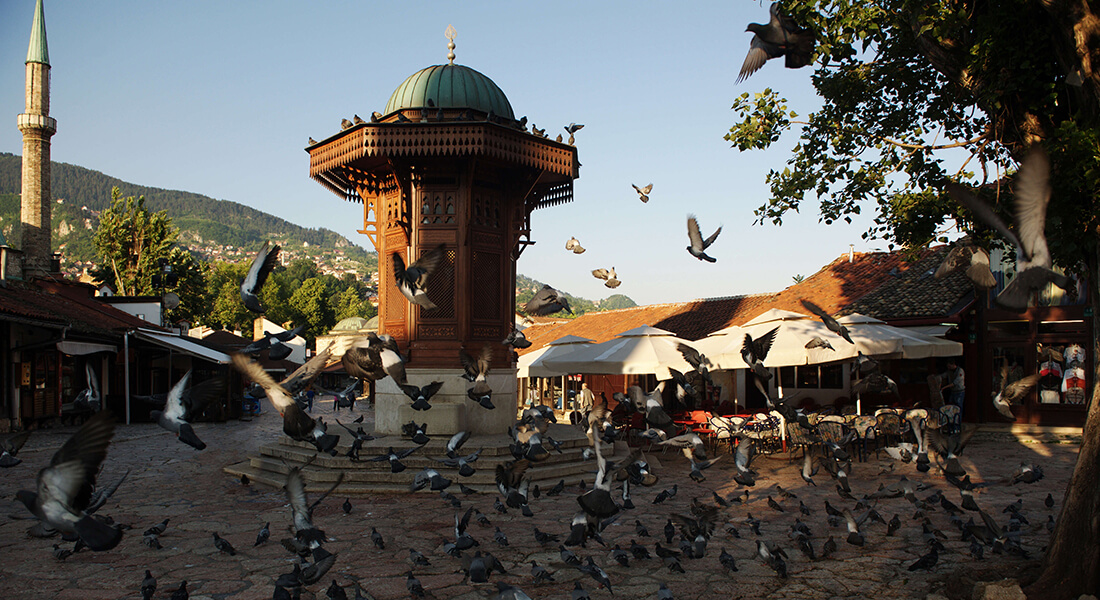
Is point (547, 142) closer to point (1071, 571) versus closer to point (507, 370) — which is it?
point (507, 370)

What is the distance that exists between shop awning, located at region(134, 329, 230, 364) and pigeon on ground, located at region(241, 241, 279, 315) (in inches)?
582

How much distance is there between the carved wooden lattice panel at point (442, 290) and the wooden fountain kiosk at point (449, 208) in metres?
0.02

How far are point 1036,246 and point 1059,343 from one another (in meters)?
14.5

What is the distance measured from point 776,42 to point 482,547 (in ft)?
20.1

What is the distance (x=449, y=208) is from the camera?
1218cm

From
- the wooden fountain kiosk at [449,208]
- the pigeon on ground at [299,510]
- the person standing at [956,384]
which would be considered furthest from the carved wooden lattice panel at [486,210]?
the person standing at [956,384]

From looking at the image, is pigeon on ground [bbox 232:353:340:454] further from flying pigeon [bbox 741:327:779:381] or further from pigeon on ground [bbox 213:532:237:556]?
flying pigeon [bbox 741:327:779:381]

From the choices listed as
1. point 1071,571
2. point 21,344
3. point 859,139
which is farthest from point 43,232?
point 1071,571

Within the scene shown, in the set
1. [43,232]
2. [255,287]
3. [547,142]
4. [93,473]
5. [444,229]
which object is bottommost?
[93,473]

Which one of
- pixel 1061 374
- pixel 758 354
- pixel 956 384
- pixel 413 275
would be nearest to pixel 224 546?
pixel 413 275

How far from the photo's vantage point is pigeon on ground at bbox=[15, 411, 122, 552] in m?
4.97

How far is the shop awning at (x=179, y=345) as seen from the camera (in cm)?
2003

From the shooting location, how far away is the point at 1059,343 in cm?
1675

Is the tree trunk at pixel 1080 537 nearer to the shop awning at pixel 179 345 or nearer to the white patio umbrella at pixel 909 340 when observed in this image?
the white patio umbrella at pixel 909 340
